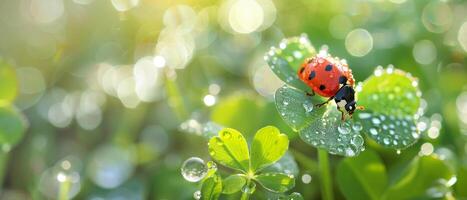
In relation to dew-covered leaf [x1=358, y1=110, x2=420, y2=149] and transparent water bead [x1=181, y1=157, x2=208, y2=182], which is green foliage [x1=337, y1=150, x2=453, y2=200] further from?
transparent water bead [x1=181, y1=157, x2=208, y2=182]

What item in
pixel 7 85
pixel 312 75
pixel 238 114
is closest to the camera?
pixel 312 75

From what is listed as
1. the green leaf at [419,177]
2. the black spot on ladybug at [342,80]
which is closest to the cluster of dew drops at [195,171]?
the black spot on ladybug at [342,80]

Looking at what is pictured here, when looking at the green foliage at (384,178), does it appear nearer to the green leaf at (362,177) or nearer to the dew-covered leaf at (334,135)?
the green leaf at (362,177)

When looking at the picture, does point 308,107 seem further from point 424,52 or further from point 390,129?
point 424,52

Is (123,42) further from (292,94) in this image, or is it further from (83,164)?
(292,94)

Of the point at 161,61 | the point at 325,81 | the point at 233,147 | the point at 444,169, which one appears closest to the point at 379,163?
the point at 444,169

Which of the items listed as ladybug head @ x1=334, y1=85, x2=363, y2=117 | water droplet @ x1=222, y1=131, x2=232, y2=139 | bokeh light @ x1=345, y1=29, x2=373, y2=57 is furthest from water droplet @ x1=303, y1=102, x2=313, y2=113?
bokeh light @ x1=345, y1=29, x2=373, y2=57

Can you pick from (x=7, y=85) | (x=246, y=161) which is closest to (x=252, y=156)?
(x=246, y=161)
